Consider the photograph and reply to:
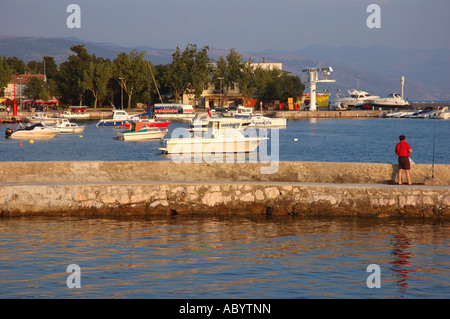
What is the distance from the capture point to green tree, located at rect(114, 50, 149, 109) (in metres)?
117

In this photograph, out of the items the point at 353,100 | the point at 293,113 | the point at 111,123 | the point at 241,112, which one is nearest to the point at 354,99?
the point at 353,100

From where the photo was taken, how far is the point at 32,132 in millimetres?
65500

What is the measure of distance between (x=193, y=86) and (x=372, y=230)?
372 ft

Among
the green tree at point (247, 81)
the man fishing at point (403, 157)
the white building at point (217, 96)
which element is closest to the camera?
the man fishing at point (403, 157)

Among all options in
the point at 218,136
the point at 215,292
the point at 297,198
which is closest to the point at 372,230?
the point at 297,198

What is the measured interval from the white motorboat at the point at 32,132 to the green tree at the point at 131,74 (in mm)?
49212

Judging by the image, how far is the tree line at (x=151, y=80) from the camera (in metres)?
118

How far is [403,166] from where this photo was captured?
53.9 ft

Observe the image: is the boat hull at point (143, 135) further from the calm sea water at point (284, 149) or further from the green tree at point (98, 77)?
the green tree at point (98, 77)

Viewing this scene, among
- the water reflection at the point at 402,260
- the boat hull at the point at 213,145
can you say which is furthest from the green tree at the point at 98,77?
the water reflection at the point at 402,260

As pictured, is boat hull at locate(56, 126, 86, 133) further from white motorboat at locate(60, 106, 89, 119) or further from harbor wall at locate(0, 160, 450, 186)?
harbor wall at locate(0, 160, 450, 186)

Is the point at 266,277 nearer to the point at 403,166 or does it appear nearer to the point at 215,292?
the point at 215,292

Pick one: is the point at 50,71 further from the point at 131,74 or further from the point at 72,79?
the point at 131,74

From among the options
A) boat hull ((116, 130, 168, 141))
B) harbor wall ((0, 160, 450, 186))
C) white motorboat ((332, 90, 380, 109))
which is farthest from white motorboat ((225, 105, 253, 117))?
harbor wall ((0, 160, 450, 186))
